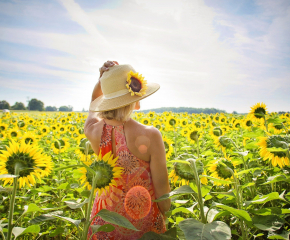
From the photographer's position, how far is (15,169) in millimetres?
1246

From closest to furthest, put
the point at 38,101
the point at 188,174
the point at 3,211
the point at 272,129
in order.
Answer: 1. the point at 188,174
2. the point at 3,211
3. the point at 272,129
4. the point at 38,101

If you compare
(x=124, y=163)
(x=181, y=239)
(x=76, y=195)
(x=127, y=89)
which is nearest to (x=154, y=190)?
(x=124, y=163)

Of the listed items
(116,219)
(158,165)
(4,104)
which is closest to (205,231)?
(116,219)

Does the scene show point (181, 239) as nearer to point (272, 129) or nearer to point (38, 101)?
point (272, 129)

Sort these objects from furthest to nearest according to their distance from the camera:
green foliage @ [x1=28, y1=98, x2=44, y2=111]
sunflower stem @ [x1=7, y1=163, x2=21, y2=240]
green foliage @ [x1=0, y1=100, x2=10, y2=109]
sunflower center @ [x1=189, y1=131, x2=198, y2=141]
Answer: green foliage @ [x1=28, y1=98, x2=44, y2=111], green foliage @ [x1=0, y1=100, x2=10, y2=109], sunflower center @ [x1=189, y1=131, x2=198, y2=141], sunflower stem @ [x1=7, y1=163, x2=21, y2=240]

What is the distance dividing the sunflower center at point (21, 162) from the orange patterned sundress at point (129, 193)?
57 centimetres

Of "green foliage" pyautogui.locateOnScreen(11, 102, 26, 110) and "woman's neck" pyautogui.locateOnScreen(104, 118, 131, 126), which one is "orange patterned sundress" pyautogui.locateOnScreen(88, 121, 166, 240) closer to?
"woman's neck" pyautogui.locateOnScreen(104, 118, 131, 126)

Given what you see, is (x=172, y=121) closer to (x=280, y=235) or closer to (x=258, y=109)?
(x=258, y=109)

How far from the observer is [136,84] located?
1832mm

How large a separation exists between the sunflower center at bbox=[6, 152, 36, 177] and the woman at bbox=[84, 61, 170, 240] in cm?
57

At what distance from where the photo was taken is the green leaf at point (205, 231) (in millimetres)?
985

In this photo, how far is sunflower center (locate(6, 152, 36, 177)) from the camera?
131 cm

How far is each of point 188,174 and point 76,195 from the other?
281cm

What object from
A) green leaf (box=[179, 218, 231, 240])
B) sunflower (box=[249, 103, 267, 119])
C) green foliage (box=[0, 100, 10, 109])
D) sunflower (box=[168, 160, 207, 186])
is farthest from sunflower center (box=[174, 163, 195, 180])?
green foliage (box=[0, 100, 10, 109])
